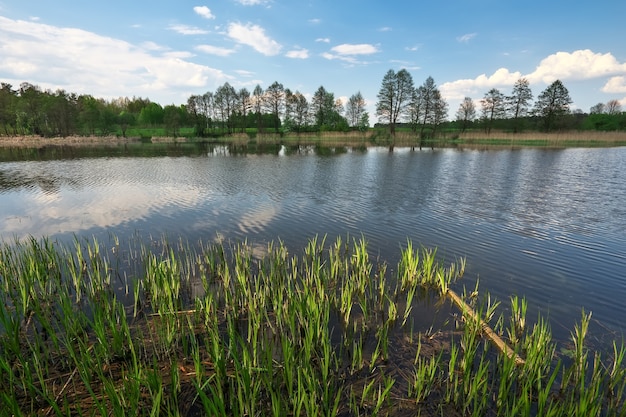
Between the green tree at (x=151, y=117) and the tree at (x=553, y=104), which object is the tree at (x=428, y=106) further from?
the green tree at (x=151, y=117)

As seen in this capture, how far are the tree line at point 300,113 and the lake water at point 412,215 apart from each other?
55.4 meters

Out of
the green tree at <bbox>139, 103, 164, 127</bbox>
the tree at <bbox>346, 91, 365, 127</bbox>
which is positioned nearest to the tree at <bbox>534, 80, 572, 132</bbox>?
the tree at <bbox>346, 91, 365, 127</bbox>

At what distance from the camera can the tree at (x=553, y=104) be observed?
226 ft

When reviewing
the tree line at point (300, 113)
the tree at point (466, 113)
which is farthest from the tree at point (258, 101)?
the tree at point (466, 113)

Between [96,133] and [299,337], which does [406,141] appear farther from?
[96,133]

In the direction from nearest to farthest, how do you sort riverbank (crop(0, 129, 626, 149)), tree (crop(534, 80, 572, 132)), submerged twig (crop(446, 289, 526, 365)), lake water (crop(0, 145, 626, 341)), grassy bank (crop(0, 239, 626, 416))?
grassy bank (crop(0, 239, 626, 416)) < submerged twig (crop(446, 289, 526, 365)) < lake water (crop(0, 145, 626, 341)) < riverbank (crop(0, 129, 626, 149)) < tree (crop(534, 80, 572, 132))

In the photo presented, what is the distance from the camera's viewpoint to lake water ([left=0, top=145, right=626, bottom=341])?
25.6 feet

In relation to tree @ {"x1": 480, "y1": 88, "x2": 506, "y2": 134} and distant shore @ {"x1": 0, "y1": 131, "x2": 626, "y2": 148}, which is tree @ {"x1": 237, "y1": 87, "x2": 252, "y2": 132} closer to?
distant shore @ {"x1": 0, "y1": 131, "x2": 626, "y2": 148}

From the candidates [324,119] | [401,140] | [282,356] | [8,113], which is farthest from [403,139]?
Answer: [8,113]

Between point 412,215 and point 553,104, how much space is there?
79647 millimetres

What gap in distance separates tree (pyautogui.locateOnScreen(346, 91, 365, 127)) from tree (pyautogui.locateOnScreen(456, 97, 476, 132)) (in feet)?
101

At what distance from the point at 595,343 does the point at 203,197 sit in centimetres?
1652

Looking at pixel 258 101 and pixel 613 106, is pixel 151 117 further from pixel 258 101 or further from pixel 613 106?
pixel 613 106

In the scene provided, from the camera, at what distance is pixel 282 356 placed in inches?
195
